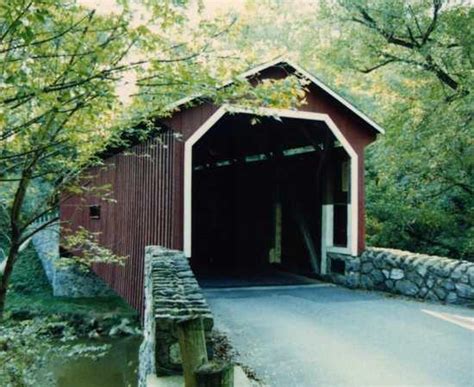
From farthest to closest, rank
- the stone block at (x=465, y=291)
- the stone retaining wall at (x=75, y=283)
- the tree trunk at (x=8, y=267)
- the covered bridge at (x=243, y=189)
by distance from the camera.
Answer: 1. the stone retaining wall at (x=75, y=283)
2. the covered bridge at (x=243, y=189)
3. the stone block at (x=465, y=291)
4. the tree trunk at (x=8, y=267)

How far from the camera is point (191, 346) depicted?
5.48 ft

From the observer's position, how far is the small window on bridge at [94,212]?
11.0m

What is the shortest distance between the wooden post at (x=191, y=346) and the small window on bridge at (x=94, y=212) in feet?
31.7

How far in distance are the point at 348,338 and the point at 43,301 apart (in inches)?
479

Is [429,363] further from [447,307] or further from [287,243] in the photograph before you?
[287,243]

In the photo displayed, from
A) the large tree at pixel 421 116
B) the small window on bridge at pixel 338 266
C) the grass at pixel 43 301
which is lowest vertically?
the grass at pixel 43 301

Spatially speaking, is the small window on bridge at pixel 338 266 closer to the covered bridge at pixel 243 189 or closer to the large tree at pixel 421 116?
the covered bridge at pixel 243 189

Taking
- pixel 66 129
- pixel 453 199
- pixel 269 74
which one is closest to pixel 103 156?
pixel 269 74

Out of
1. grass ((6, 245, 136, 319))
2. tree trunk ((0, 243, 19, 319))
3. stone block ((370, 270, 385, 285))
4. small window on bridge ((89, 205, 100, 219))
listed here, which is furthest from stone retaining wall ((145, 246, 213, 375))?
grass ((6, 245, 136, 319))

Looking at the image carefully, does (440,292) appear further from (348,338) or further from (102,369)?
(102,369)

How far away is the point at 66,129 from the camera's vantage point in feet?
12.7

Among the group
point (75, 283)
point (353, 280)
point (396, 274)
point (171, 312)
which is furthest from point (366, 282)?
point (75, 283)

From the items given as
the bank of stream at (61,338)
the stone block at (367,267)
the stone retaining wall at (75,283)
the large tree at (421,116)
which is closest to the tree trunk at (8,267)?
the bank of stream at (61,338)

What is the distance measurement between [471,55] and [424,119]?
1496 millimetres
